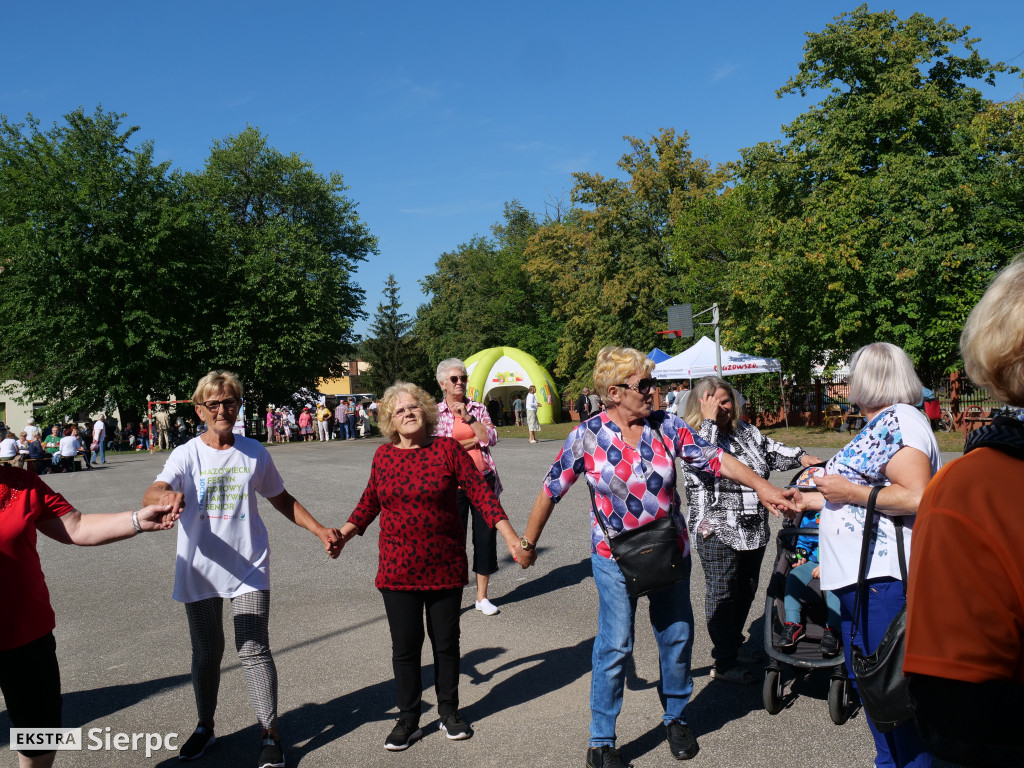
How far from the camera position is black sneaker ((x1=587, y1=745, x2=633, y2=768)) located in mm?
3734

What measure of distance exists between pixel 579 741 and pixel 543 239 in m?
50.1

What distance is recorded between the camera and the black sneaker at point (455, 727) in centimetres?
420

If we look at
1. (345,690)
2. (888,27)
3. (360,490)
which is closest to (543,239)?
(888,27)

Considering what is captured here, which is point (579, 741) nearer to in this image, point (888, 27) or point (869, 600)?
point (869, 600)

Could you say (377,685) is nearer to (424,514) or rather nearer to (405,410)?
(424,514)

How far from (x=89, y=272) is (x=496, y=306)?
3040cm

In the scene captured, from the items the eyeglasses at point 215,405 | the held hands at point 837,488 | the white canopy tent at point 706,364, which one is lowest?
the held hands at point 837,488

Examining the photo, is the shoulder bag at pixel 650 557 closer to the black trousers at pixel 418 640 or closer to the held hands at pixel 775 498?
the held hands at pixel 775 498

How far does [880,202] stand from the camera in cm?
2452

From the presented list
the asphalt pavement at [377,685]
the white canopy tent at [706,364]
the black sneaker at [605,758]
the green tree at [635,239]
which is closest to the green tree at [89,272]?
the green tree at [635,239]

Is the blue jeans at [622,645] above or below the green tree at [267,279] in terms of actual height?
below

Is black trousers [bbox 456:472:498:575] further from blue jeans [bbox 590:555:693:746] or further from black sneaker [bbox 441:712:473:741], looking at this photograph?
blue jeans [bbox 590:555:693:746]

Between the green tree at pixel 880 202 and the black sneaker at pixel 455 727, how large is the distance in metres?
22.4

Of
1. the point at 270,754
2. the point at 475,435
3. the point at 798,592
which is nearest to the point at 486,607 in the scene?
the point at 475,435
